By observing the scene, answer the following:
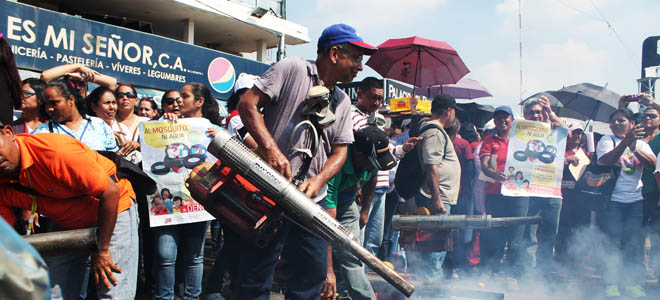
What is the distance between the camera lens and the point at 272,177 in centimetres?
243

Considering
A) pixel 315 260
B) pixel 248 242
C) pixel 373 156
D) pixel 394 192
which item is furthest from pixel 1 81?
pixel 394 192

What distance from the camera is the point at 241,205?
98.7 inches

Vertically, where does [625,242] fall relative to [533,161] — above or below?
below

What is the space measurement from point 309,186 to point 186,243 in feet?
6.23

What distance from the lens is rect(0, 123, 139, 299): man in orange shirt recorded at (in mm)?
2439

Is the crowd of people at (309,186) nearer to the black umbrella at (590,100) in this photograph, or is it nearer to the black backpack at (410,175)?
the black backpack at (410,175)

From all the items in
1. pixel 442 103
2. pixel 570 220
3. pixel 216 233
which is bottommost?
pixel 216 233

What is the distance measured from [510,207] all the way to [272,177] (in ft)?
15.5

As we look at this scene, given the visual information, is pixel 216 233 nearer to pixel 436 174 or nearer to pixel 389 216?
pixel 389 216

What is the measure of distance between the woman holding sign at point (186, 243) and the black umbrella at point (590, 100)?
7046mm

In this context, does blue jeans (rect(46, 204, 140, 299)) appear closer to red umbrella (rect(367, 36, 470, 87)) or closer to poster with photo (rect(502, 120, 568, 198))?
poster with photo (rect(502, 120, 568, 198))

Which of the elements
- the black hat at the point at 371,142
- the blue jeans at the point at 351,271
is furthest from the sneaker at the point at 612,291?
the black hat at the point at 371,142

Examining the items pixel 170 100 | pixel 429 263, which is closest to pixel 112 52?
pixel 170 100

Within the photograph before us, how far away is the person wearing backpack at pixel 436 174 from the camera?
551cm
